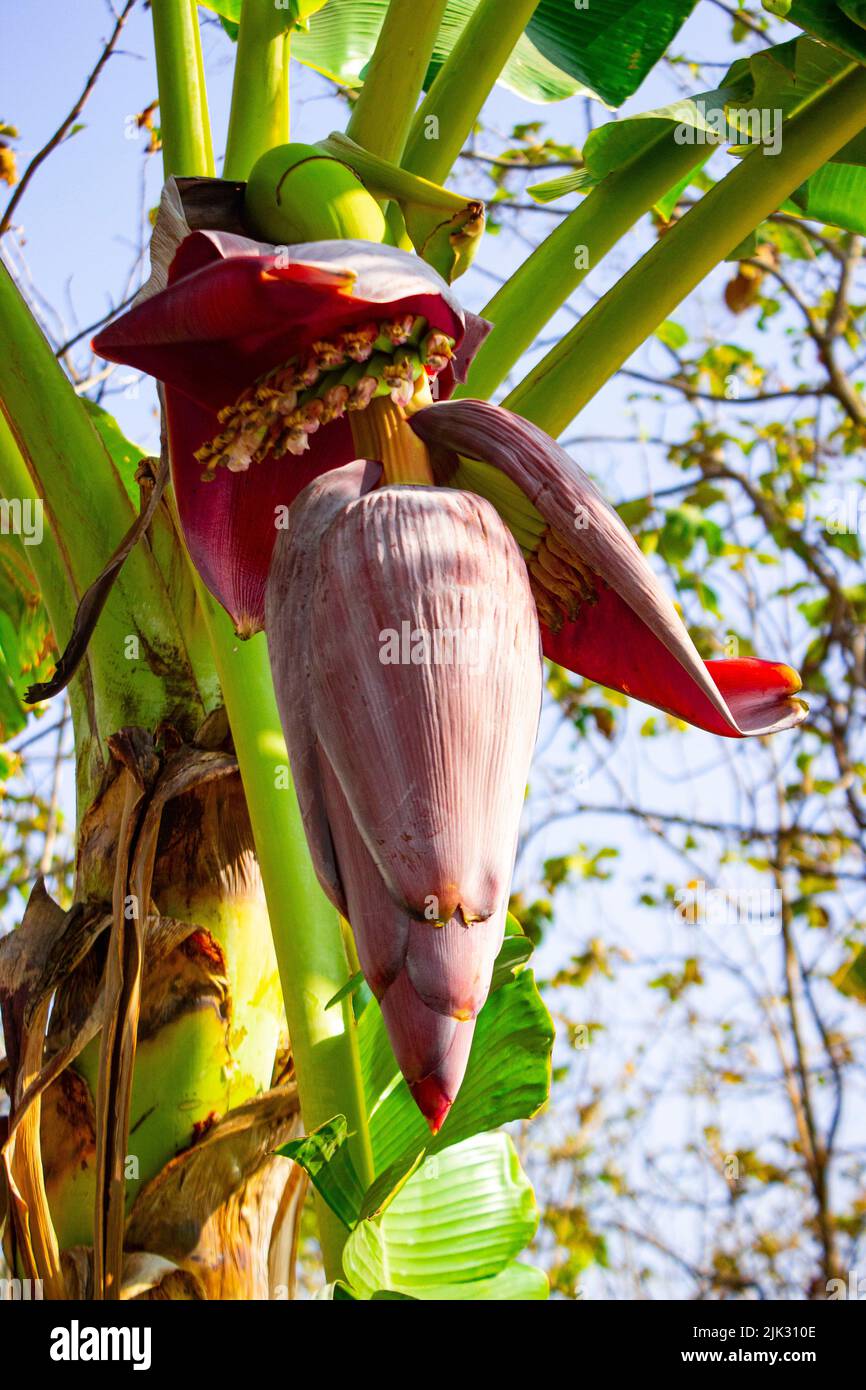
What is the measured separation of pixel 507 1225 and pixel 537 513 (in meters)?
0.38

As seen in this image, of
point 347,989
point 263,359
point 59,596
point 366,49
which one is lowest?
point 347,989

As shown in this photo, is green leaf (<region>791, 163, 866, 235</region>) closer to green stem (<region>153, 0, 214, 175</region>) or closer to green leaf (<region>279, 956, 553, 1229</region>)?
green stem (<region>153, 0, 214, 175</region>)

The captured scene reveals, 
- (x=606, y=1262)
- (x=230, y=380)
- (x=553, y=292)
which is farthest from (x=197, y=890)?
(x=606, y=1262)

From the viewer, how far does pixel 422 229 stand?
0.59m

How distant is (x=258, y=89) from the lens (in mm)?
768

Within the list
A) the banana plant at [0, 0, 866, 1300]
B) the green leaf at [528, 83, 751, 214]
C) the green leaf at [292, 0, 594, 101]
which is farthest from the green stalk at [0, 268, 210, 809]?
the green leaf at [292, 0, 594, 101]

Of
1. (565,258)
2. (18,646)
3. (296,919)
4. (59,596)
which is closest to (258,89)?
(565,258)

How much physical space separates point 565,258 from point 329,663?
1.71 ft

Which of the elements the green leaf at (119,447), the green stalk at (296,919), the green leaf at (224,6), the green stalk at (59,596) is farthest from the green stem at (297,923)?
the green leaf at (224,6)

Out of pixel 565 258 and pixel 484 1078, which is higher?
pixel 565 258

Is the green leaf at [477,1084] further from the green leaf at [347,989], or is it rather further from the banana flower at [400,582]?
the banana flower at [400,582]

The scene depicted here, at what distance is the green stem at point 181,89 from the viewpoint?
0.80 m

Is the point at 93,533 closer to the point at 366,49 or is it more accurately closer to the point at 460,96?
the point at 460,96

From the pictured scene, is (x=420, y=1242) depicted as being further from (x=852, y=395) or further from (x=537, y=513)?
(x=852, y=395)
